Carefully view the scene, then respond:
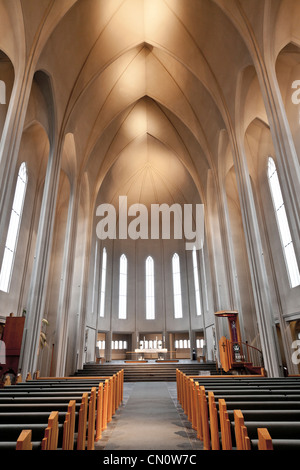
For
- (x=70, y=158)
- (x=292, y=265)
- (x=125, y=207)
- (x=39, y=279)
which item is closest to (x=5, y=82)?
(x=70, y=158)

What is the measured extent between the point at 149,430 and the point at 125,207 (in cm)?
2222

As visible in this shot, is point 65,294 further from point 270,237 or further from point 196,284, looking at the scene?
point 196,284

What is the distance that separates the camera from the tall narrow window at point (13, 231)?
1252cm

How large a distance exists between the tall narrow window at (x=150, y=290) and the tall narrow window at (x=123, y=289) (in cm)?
201

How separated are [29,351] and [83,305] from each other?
25.8ft

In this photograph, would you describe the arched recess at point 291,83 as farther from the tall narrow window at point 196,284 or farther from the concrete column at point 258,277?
the tall narrow window at point 196,284

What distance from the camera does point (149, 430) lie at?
4.76 metres

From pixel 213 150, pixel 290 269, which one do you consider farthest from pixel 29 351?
pixel 213 150

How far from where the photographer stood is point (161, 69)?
16234 millimetres

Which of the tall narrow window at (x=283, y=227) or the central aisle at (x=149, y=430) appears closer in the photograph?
the central aisle at (x=149, y=430)

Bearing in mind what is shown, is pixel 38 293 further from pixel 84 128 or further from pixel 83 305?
pixel 84 128

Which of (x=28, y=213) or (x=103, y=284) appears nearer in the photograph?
(x=28, y=213)

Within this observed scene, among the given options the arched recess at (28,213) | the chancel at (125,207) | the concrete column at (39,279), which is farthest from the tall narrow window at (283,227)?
the arched recess at (28,213)

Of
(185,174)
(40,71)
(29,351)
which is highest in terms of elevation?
(185,174)
